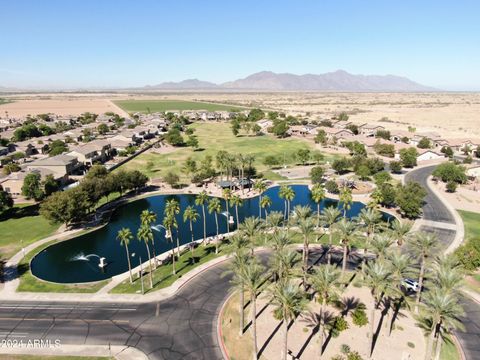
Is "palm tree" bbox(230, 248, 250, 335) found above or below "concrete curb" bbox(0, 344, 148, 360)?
above

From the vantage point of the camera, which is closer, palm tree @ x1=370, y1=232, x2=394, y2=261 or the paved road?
the paved road

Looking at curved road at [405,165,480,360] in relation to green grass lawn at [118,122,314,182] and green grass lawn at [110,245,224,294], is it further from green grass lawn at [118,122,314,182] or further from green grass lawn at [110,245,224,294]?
green grass lawn at [118,122,314,182]

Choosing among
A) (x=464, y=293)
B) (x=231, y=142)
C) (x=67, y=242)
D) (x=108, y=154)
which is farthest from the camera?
(x=231, y=142)

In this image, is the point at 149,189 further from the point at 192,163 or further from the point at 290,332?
the point at 290,332

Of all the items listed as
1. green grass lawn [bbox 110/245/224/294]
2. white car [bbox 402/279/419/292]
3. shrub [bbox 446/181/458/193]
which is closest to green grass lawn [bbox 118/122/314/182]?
shrub [bbox 446/181/458/193]

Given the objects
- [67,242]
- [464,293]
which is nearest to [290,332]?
[464,293]

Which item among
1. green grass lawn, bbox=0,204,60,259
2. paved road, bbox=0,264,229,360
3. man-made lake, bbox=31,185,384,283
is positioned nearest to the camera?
paved road, bbox=0,264,229,360

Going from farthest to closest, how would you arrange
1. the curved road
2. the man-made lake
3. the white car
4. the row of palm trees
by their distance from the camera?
the man-made lake → the white car → the curved road → the row of palm trees
